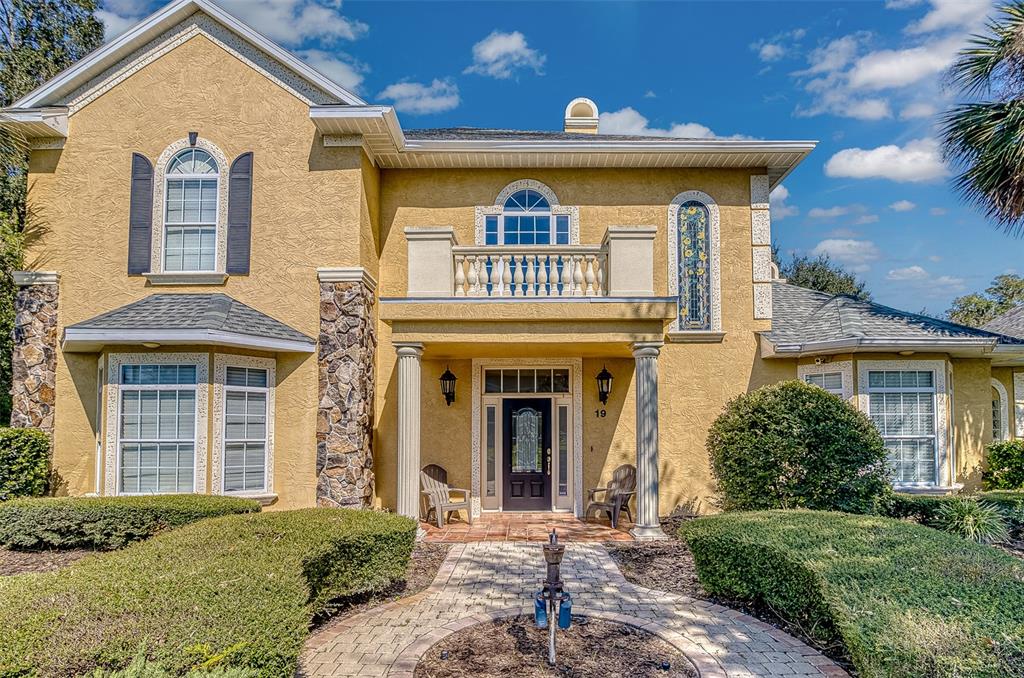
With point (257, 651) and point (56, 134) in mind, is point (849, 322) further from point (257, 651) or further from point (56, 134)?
point (56, 134)

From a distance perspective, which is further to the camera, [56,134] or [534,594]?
[56,134]

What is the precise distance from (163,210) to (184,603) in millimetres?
8204

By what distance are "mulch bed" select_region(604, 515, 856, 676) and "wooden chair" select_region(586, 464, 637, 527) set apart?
2.65 ft

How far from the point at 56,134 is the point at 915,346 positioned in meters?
14.5

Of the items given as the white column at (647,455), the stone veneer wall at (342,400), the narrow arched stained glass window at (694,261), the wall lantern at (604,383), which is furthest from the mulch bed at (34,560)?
the narrow arched stained glass window at (694,261)

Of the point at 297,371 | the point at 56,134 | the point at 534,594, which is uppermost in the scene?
the point at 56,134

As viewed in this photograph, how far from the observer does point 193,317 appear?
9.09 meters

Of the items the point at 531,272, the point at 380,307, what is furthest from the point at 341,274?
the point at 531,272

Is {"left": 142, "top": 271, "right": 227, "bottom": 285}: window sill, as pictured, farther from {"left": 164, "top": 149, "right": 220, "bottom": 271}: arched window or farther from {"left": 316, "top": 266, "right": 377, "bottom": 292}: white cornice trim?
{"left": 316, "top": 266, "right": 377, "bottom": 292}: white cornice trim

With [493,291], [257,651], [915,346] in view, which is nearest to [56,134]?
[493,291]

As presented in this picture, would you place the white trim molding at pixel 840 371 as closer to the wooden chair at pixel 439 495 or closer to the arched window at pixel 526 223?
the arched window at pixel 526 223

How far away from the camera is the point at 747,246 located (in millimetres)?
11383

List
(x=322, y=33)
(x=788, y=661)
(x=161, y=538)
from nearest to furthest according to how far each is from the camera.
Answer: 1. (x=788, y=661)
2. (x=161, y=538)
3. (x=322, y=33)

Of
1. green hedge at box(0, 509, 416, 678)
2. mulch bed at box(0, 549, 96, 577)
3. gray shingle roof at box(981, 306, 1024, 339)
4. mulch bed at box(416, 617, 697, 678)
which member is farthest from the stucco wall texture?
mulch bed at box(416, 617, 697, 678)
